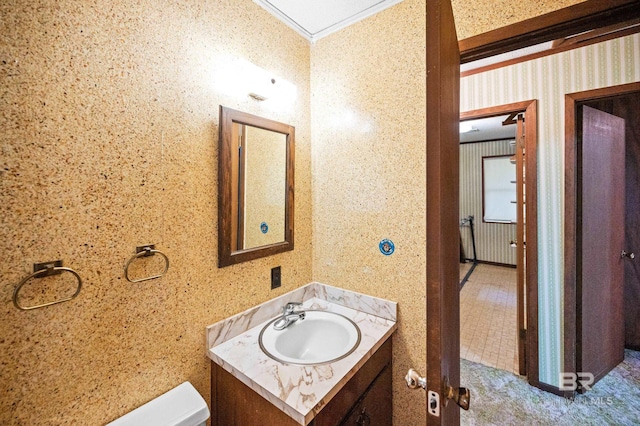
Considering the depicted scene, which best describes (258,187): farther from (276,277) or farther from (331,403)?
(331,403)

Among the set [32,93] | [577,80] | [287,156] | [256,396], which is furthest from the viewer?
[577,80]

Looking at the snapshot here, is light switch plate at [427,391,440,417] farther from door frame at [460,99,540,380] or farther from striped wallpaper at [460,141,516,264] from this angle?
striped wallpaper at [460,141,516,264]

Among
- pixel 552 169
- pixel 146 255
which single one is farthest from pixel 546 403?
pixel 146 255

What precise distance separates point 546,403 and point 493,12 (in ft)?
7.93

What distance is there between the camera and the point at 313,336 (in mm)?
1356

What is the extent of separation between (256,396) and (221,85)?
129cm

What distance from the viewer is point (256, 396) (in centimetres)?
93

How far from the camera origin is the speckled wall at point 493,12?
1001 millimetres

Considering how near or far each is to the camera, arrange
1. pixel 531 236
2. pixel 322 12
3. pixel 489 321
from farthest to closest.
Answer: pixel 489 321, pixel 531 236, pixel 322 12

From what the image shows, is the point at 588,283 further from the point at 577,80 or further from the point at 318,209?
the point at 318,209

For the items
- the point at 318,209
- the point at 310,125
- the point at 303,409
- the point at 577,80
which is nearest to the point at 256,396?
the point at 303,409

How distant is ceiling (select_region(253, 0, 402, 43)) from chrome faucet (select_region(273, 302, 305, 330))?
5.20 ft

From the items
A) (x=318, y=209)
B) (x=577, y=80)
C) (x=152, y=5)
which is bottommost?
(x=318, y=209)

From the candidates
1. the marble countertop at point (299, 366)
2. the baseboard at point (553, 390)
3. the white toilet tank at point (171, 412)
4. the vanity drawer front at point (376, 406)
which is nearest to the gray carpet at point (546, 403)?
the baseboard at point (553, 390)
